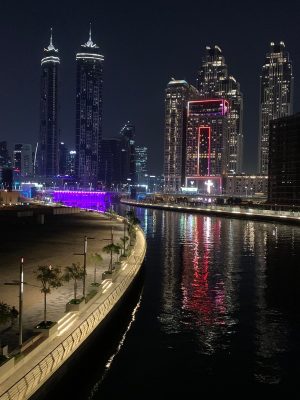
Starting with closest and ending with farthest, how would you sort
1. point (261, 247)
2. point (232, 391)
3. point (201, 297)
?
point (232, 391), point (201, 297), point (261, 247)

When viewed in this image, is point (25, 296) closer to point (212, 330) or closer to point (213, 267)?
point (212, 330)

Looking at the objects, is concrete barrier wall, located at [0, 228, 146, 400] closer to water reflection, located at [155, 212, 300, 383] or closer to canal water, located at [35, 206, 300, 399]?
canal water, located at [35, 206, 300, 399]

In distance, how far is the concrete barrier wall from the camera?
53.8 feet

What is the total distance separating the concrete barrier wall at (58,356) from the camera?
646 inches

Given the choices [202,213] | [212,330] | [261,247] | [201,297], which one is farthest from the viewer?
[202,213]

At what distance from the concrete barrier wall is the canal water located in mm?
830

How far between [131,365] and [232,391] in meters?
4.65

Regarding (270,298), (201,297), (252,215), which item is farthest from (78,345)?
(252,215)

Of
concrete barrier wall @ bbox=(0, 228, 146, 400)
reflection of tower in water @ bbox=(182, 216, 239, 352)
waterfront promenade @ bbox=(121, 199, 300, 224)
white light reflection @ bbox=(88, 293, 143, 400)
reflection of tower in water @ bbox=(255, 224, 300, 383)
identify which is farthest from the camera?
waterfront promenade @ bbox=(121, 199, 300, 224)

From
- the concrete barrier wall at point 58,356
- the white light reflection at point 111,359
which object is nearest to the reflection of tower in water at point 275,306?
the white light reflection at point 111,359

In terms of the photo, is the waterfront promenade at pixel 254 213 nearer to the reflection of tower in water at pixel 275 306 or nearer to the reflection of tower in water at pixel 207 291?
the reflection of tower in water at pixel 275 306

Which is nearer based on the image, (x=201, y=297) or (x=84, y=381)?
(x=84, y=381)

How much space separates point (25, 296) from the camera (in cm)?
2914

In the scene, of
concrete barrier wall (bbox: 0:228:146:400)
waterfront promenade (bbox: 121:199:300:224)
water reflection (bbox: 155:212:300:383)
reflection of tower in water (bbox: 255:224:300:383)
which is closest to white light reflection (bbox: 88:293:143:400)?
concrete barrier wall (bbox: 0:228:146:400)
